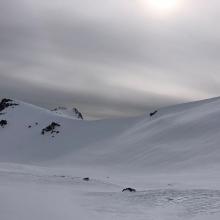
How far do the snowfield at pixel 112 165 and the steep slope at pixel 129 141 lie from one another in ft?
0.46

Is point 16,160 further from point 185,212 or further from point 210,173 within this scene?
point 185,212

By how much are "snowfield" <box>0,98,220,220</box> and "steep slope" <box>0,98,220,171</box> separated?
14 centimetres

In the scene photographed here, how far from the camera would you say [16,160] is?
64750 mm

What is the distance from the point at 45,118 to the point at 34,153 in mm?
20377

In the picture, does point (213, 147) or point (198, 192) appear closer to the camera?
point (198, 192)

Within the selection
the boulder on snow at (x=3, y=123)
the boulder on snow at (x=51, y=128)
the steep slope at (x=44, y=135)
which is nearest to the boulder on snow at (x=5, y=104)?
the steep slope at (x=44, y=135)

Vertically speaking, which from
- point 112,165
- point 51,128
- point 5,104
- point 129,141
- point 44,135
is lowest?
point 112,165

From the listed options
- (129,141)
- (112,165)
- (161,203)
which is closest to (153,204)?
(161,203)

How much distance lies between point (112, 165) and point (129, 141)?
8708 millimetres

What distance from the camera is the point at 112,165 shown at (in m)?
42.4

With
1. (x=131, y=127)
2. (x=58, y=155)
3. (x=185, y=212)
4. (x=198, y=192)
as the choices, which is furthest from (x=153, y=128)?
(x=185, y=212)

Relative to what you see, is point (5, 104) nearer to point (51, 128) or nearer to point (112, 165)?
point (51, 128)

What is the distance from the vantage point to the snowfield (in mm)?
13037

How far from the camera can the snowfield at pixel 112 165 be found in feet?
42.8
